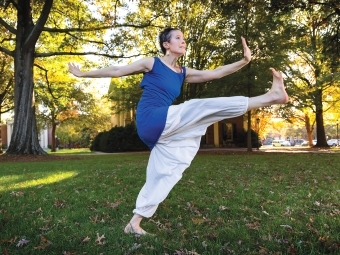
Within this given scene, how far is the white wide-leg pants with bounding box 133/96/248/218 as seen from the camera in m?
3.50

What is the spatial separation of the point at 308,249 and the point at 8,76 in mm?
32644

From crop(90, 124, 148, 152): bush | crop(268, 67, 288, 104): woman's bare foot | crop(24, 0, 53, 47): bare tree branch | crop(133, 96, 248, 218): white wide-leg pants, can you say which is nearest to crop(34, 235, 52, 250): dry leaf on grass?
crop(133, 96, 248, 218): white wide-leg pants

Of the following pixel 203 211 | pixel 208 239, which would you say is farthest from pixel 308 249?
pixel 203 211

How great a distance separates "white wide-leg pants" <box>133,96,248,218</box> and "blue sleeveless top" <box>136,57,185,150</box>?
0.08 meters

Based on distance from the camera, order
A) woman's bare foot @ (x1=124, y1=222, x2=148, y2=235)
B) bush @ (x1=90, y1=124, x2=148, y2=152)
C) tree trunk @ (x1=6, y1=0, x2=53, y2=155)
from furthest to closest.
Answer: bush @ (x1=90, y1=124, x2=148, y2=152)
tree trunk @ (x1=6, y1=0, x2=53, y2=155)
woman's bare foot @ (x1=124, y1=222, x2=148, y2=235)

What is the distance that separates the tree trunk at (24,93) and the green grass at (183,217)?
38.6ft

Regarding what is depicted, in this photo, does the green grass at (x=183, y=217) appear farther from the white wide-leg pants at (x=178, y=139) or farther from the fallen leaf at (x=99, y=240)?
the white wide-leg pants at (x=178, y=139)

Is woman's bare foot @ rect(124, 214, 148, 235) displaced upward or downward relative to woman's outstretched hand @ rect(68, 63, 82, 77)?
downward

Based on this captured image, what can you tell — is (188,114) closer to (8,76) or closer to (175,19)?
(175,19)

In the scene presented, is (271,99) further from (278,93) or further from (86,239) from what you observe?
(86,239)

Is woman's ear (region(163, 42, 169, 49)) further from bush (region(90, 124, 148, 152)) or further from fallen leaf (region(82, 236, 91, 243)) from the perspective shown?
bush (region(90, 124, 148, 152))

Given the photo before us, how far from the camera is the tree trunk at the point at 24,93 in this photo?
19.0m

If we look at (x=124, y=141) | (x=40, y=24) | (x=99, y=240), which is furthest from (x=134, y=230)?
(x=124, y=141)

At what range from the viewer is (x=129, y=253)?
10.8ft
